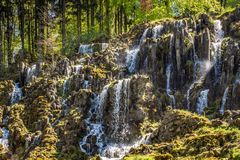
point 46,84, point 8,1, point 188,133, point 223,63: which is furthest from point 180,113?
point 8,1

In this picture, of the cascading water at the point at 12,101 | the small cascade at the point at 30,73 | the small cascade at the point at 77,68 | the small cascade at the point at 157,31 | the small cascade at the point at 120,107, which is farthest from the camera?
the small cascade at the point at 30,73

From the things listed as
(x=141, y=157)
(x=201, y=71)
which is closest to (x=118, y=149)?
(x=141, y=157)

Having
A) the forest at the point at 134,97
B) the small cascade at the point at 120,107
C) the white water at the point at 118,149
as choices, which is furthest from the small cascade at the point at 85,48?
the white water at the point at 118,149

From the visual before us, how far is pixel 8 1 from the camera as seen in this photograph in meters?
56.7

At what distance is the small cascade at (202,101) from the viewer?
3061 centimetres

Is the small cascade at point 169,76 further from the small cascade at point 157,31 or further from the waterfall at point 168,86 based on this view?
the small cascade at point 157,31

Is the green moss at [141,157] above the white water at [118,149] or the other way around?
above

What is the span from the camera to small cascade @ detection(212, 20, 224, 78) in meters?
32.9

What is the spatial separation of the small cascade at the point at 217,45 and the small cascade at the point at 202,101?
225 centimetres

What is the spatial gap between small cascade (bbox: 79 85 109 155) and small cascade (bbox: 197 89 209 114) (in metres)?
7.07

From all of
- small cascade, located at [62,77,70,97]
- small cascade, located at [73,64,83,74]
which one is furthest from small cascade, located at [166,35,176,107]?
small cascade, located at [62,77,70,97]

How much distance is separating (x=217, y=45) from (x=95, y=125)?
1189 centimetres

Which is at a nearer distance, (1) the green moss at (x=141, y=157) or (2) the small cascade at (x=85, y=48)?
(1) the green moss at (x=141, y=157)

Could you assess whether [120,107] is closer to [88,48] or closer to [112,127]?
[112,127]
